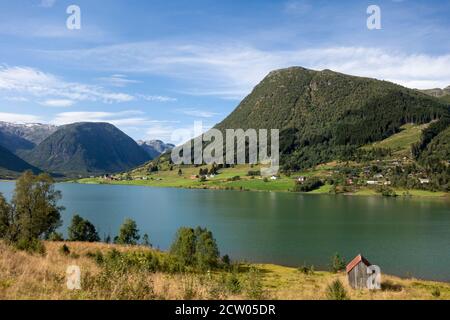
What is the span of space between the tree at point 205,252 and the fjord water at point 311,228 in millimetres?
15406

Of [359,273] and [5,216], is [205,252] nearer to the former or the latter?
[359,273]

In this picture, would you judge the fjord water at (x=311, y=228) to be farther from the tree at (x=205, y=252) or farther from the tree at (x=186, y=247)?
the tree at (x=186, y=247)

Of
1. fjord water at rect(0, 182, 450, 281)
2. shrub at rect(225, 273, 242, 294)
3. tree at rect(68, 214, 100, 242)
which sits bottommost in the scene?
fjord water at rect(0, 182, 450, 281)

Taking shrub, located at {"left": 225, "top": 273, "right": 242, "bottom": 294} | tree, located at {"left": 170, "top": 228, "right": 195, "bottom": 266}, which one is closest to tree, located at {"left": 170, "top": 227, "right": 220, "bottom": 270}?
tree, located at {"left": 170, "top": 228, "right": 195, "bottom": 266}

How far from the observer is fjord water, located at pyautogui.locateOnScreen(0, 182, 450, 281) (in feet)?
227

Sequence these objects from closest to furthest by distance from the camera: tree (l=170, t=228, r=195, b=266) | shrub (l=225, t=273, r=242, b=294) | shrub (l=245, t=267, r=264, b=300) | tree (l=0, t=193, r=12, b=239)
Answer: shrub (l=245, t=267, r=264, b=300)
shrub (l=225, t=273, r=242, b=294)
tree (l=170, t=228, r=195, b=266)
tree (l=0, t=193, r=12, b=239)

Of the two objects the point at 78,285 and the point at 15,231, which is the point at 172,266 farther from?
the point at 15,231

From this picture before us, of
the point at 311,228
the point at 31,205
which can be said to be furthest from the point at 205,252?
the point at 311,228

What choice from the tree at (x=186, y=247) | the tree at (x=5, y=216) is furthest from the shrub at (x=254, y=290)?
the tree at (x=5, y=216)

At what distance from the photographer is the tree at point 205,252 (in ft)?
162

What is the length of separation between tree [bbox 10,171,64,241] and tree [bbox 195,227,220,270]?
20.7 m
